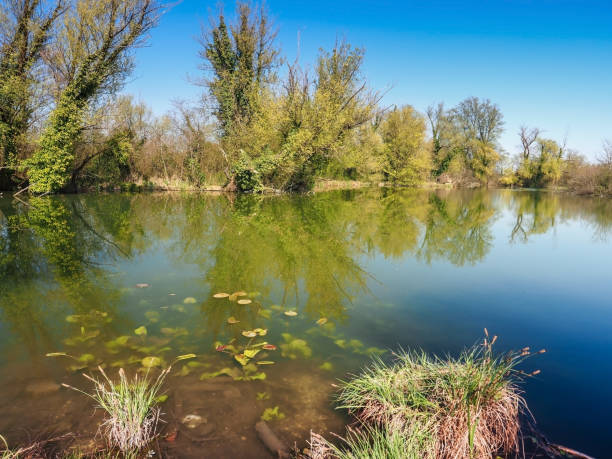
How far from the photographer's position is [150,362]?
11.4 ft

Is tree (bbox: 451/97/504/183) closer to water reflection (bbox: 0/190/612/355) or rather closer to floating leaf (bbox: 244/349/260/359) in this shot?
water reflection (bbox: 0/190/612/355)

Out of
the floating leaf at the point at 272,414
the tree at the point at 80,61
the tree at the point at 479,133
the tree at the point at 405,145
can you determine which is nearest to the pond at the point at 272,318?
the floating leaf at the point at 272,414

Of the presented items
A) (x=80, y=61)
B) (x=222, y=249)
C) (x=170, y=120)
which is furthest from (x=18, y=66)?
(x=222, y=249)

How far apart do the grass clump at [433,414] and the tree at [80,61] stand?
77.5 feet

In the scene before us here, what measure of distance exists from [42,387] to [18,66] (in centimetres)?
2475

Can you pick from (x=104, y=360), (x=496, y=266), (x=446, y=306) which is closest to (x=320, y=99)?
(x=496, y=266)

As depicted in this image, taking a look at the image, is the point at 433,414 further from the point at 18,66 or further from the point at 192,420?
the point at 18,66

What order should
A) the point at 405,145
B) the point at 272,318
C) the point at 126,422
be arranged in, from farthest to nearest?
the point at 405,145
the point at 272,318
the point at 126,422

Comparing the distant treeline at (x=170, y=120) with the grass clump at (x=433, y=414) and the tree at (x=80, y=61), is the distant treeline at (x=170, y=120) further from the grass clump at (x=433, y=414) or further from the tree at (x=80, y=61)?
the grass clump at (x=433, y=414)

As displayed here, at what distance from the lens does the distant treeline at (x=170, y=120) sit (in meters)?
19.7

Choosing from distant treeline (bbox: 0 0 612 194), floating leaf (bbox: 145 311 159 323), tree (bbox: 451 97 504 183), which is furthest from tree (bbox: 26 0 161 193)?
tree (bbox: 451 97 504 183)

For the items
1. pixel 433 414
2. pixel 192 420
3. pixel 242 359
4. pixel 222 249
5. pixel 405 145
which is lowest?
pixel 192 420

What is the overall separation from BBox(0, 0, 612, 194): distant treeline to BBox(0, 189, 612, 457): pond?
14.1 metres

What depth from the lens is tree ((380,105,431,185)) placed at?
127ft
